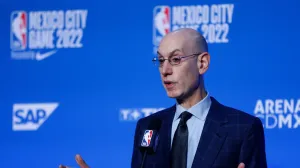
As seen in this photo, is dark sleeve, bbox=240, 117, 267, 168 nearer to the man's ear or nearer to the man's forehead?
the man's ear

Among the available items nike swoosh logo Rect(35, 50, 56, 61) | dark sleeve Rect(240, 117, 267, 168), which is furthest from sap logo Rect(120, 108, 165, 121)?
dark sleeve Rect(240, 117, 267, 168)

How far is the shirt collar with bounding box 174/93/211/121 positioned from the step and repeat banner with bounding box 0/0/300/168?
837 mm

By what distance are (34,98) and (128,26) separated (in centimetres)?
73

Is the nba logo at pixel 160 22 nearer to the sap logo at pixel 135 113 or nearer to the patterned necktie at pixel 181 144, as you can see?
the sap logo at pixel 135 113

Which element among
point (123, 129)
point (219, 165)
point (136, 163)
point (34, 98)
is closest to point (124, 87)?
point (123, 129)

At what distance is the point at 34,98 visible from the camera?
3.65 meters

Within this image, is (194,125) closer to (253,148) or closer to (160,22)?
(253,148)

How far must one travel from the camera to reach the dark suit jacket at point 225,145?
2.29m

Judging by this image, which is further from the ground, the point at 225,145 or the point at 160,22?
the point at 160,22

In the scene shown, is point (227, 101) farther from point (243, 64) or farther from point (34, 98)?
point (34, 98)

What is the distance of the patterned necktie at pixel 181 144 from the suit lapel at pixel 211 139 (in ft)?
0.17

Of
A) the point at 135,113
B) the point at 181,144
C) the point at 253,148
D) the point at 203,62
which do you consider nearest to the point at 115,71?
the point at 135,113

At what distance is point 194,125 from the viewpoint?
242cm

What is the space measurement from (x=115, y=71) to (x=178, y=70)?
1204 millimetres
